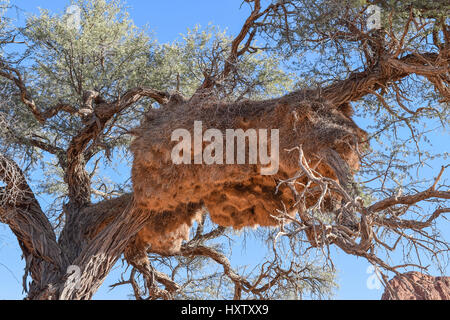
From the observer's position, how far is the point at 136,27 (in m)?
11.6

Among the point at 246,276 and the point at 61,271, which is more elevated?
the point at 246,276

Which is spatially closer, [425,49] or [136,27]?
[425,49]

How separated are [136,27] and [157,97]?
2.64 metres
